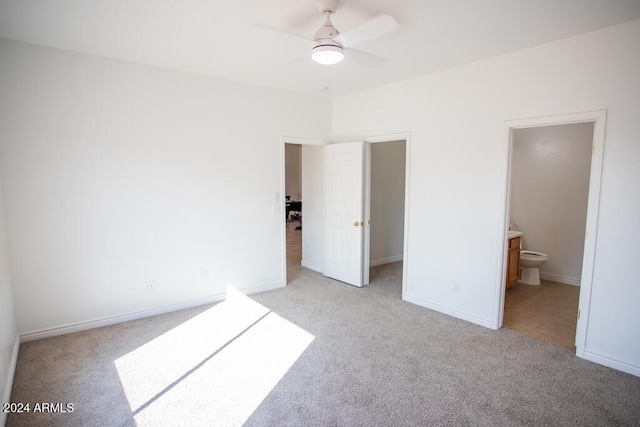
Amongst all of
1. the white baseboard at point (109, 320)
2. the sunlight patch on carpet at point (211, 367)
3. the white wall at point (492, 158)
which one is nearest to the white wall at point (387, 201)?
the white wall at point (492, 158)

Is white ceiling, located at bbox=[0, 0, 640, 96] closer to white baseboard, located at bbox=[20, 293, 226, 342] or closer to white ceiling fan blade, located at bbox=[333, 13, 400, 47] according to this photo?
white ceiling fan blade, located at bbox=[333, 13, 400, 47]

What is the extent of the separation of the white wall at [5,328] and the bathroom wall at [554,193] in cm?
547

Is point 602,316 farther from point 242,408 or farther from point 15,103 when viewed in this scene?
point 15,103

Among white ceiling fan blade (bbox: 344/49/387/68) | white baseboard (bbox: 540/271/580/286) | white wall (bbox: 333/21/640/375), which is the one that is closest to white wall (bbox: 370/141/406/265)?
white wall (bbox: 333/21/640/375)

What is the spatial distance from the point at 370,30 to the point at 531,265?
13.8 feet

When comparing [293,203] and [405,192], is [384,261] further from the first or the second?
[293,203]

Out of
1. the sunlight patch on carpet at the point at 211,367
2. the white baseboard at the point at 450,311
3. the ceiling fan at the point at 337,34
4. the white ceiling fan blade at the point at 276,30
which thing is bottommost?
the sunlight patch on carpet at the point at 211,367

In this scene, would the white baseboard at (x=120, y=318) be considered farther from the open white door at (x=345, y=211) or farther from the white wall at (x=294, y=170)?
the white wall at (x=294, y=170)

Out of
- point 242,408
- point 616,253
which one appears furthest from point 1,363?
point 616,253

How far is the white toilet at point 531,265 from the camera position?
4.69m

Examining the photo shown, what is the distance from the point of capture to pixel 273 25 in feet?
8.51

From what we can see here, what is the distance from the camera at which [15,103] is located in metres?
2.91

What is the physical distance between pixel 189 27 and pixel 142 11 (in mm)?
342

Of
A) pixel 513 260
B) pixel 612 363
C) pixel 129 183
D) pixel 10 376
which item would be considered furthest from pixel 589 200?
pixel 10 376
